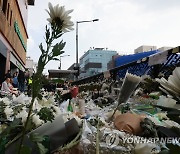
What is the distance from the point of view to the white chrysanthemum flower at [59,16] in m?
1.00

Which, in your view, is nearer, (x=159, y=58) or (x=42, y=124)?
(x=42, y=124)

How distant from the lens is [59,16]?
1.00 m

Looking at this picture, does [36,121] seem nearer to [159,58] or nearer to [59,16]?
[59,16]

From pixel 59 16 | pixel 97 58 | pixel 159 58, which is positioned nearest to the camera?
pixel 59 16

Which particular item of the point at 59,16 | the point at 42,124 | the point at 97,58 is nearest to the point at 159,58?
the point at 42,124

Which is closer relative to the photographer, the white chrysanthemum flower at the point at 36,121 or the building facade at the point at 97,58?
the white chrysanthemum flower at the point at 36,121

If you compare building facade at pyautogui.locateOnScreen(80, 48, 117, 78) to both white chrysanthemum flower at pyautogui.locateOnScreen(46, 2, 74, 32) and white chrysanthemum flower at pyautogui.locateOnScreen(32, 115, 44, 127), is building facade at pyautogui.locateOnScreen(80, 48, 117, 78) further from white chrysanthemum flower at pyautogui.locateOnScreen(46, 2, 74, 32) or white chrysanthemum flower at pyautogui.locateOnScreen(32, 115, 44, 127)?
white chrysanthemum flower at pyautogui.locateOnScreen(46, 2, 74, 32)

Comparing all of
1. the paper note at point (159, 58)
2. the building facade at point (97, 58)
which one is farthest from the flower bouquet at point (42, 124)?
the building facade at point (97, 58)

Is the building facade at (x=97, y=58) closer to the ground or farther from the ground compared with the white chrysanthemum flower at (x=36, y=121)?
farther from the ground

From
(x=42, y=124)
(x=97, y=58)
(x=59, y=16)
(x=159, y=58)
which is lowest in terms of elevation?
(x=42, y=124)

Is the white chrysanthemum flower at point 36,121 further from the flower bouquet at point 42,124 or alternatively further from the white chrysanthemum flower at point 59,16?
the white chrysanthemum flower at point 59,16

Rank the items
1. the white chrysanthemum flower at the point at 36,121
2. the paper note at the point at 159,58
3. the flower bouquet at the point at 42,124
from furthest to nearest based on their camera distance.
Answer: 1. the paper note at the point at 159,58
2. the white chrysanthemum flower at the point at 36,121
3. the flower bouquet at the point at 42,124

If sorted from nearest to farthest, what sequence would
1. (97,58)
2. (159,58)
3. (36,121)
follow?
(36,121) < (159,58) < (97,58)

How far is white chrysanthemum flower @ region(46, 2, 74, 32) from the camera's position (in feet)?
3.27
